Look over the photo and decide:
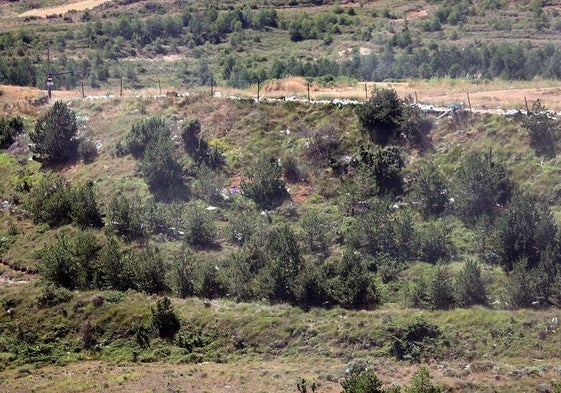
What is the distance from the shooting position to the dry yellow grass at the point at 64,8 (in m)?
87.5

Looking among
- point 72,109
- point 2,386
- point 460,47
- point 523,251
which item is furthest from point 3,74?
point 523,251

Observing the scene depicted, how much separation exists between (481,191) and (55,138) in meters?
20.1

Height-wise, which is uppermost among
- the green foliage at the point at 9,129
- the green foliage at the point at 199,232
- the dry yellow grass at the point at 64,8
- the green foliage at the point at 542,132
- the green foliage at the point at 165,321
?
the dry yellow grass at the point at 64,8

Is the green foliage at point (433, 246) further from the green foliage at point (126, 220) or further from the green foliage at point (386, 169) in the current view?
the green foliage at point (126, 220)

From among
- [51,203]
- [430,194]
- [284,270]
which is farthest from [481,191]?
[51,203]

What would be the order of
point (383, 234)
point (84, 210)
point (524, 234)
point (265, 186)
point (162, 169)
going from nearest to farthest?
point (524, 234) → point (383, 234) → point (84, 210) → point (265, 186) → point (162, 169)

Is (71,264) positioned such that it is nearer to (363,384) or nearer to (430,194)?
(430,194)

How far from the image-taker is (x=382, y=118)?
37.0 metres

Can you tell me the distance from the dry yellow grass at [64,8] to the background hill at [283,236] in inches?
1678

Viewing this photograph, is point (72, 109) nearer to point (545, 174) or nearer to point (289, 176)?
point (289, 176)

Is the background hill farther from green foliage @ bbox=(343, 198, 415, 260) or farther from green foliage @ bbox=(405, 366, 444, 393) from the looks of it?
green foliage @ bbox=(405, 366, 444, 393)

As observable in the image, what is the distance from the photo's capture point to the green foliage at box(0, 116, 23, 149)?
42838mm

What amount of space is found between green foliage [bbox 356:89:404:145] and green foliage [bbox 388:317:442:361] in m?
12.0

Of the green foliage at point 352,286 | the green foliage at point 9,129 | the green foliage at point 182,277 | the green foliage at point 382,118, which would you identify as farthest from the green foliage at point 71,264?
the green foliage at point 382,118
